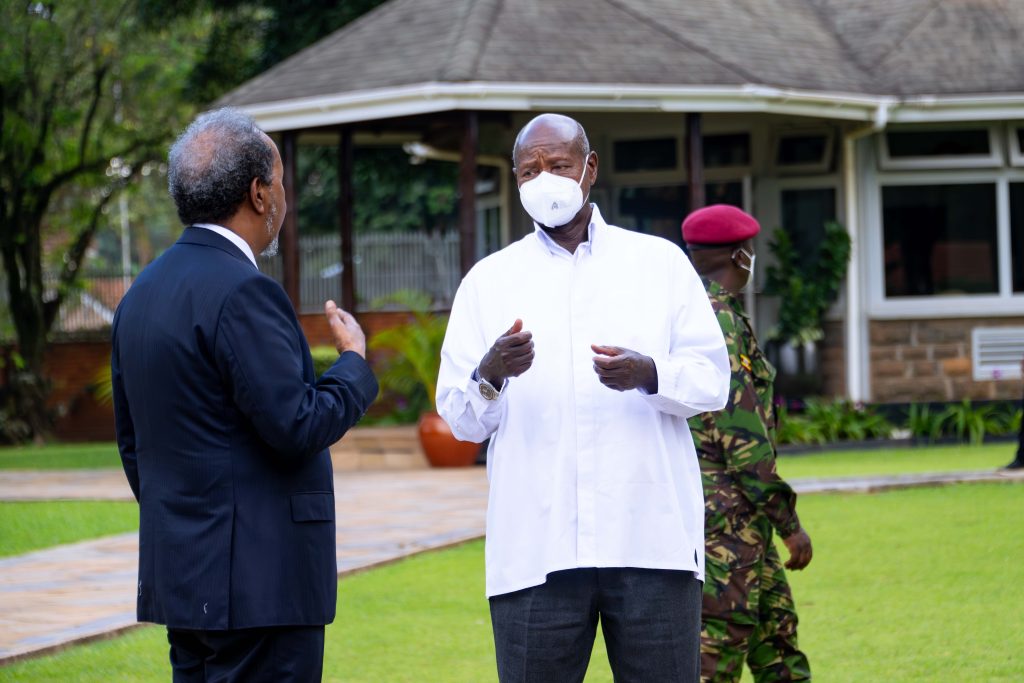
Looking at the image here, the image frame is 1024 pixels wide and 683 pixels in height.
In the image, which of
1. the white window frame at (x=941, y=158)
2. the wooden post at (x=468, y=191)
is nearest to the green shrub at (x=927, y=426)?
the white window frame at (x=941, y=158)

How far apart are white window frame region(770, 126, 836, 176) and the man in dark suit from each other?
48.3 ft

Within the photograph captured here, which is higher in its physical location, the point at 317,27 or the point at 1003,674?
the point at 317,27

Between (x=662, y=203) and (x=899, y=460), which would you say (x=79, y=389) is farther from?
(x=899, y=460)

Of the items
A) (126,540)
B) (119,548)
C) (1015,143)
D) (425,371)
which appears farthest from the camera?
(1015,143)

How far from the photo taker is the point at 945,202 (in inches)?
674

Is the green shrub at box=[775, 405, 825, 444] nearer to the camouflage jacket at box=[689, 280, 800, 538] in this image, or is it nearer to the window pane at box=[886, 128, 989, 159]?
the window pane at box=[886, 128, 989, 159]

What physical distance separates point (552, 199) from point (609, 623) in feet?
3.51

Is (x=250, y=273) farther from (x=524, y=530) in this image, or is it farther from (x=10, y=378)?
(x=10, y=378)

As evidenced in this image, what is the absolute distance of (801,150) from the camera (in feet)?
58.2

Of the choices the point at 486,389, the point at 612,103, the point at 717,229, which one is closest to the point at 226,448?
the point at 486,389

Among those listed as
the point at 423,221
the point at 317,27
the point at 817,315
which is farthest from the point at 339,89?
the point at 423,221

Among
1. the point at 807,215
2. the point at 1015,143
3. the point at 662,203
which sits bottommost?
the point at 807,215

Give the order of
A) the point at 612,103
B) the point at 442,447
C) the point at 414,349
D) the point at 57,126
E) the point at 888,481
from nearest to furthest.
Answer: the point at 888,481 < the point at 442,447 < the point at 612,103 < the point at 414,349 < the point at 57,126

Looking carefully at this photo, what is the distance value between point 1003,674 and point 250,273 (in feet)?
13.5
